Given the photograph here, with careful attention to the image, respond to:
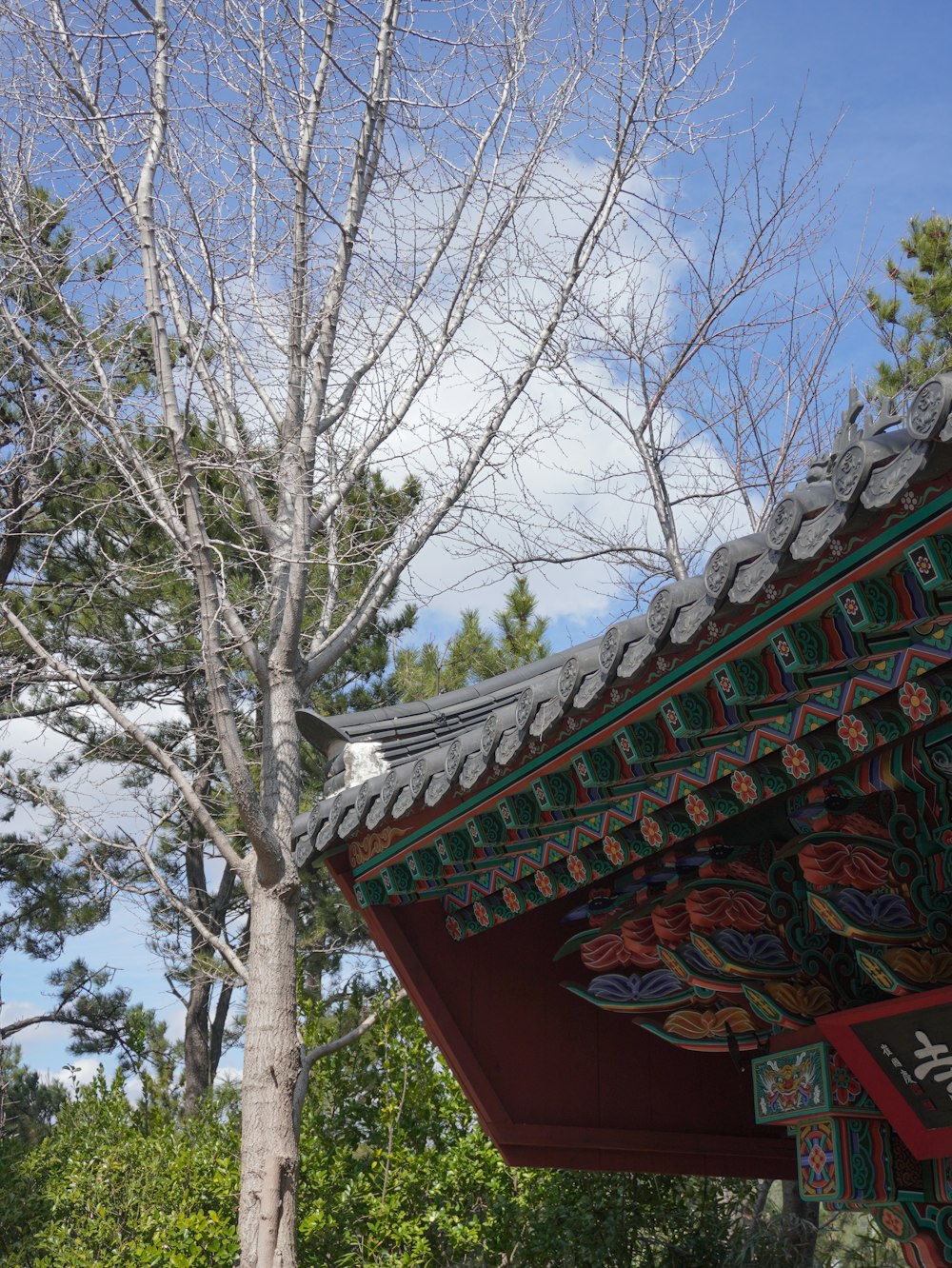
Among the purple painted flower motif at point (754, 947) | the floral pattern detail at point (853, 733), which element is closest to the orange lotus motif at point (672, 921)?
the purple painted flower motif at point (754, 947)

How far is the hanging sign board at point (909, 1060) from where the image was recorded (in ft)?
9.98

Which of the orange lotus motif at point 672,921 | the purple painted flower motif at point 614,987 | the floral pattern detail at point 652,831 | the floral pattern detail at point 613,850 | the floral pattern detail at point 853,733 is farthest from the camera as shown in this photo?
the purple painted flower motif at point 614,987

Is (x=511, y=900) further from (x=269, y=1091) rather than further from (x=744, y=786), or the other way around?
(x=269, y=1091)

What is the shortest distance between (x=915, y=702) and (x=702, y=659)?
0.43 metres

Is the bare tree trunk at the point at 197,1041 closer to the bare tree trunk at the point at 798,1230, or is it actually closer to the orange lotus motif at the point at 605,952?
the bare tree trunk at the point at 798,1230

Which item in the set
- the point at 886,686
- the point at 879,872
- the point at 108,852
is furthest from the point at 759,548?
the point at 108,852

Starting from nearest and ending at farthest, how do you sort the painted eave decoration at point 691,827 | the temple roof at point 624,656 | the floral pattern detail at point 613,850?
the temple roof at point 624,656 < the painted eave decoration at point 691,827 < the floral pattern detail at point 613,850

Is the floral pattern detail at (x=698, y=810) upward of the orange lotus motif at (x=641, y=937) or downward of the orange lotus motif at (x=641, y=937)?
upward

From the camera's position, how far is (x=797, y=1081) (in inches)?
135

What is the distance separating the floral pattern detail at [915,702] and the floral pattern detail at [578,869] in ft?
4.50

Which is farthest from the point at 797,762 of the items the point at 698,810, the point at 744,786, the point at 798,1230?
the point at 798,1230

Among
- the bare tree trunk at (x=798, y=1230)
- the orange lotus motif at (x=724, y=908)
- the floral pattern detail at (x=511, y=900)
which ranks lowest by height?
the bare tree trunk at (x=798, y=1230)

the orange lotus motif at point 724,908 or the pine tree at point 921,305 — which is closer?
the orange lotus motif at point 724,908

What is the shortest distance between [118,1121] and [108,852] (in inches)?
151
